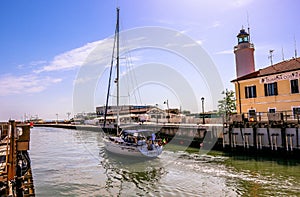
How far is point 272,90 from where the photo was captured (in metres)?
29.3

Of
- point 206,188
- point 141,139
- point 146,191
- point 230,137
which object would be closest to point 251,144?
point 230,137

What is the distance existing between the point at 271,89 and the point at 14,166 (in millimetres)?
28087

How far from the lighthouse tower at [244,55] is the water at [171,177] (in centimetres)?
1825

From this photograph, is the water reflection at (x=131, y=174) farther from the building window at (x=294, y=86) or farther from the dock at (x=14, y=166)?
the building window at (x=294, y=86)

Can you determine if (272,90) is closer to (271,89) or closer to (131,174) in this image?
(271,89)

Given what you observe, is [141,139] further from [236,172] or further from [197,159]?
[236,172]

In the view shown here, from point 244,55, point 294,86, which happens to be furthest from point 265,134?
point 244,55

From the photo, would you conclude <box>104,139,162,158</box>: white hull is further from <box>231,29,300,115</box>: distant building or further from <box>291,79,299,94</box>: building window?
<box>291,79,299,94</box>: building window

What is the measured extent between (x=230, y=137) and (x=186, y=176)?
12.2 m

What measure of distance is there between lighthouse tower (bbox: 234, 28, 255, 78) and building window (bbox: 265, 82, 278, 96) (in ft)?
26.8

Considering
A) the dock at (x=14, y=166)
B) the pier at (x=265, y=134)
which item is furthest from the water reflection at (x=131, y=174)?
the pier at (x=265, y=134)

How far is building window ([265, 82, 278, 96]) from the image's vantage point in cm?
2888

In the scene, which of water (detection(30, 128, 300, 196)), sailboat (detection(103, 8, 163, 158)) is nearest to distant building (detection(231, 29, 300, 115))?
water (detection(30, 128, 300, 196))

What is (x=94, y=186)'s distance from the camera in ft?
53.2
